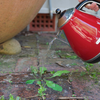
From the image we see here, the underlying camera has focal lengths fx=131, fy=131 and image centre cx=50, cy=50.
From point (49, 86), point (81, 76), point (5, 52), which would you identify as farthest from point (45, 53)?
point (49, 86)

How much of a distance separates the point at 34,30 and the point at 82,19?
1.69 metres

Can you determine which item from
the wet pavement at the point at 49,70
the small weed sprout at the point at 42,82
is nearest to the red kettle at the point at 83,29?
the wet pavement at the point at 49,70

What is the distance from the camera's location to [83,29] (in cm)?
84

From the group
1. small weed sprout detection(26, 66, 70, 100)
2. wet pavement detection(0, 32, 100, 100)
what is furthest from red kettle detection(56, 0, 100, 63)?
small weed sprout detection(26, 66, 70, 100)

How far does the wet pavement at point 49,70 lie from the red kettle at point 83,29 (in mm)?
155

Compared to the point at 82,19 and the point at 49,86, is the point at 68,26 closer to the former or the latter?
the point at 82,19

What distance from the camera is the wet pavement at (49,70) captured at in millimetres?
810

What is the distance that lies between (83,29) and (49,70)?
0.46m

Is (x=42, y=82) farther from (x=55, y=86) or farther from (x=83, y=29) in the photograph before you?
(x=83, y=29)

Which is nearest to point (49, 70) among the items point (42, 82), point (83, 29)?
point (42, 82)

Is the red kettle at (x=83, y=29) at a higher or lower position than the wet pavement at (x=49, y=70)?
higher

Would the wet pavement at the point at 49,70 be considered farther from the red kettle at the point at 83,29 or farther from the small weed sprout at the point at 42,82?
the red kettle at the point at 83,29

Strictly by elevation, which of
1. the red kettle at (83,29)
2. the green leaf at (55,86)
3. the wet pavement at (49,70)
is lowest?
the wet pavement at (49,70)

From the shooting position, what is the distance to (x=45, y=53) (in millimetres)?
1512
